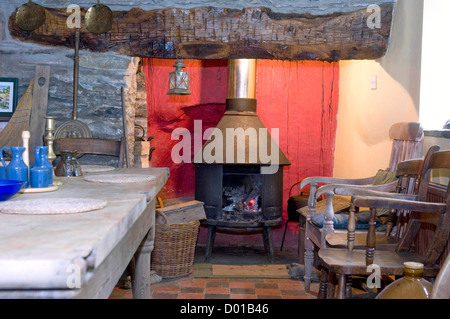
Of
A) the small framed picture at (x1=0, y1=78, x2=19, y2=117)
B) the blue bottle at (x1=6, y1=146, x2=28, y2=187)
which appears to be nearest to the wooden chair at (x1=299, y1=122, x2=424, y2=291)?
the blue bottle at (x1=6, y1=146, x2=28, y2=187)

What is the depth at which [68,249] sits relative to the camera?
3.17ft

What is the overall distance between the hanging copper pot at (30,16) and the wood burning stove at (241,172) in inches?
66.1

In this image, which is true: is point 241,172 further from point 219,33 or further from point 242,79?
point 219,33

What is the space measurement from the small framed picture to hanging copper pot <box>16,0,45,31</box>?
414 mm

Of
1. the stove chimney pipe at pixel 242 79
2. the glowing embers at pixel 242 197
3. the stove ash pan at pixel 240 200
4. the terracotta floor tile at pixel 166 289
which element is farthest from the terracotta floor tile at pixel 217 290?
the stove chimney pipe at pixel 242 79

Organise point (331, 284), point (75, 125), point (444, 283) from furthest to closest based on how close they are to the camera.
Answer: point (75, 125) < point (331, 284) < point (444, 283)

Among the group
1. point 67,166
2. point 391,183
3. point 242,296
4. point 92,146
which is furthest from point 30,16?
point 391,183

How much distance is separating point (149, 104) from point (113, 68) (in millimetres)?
1329

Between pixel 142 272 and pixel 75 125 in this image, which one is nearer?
pixel 142 272

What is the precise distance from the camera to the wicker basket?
12.5 ft

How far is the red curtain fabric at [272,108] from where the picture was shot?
16.8ft

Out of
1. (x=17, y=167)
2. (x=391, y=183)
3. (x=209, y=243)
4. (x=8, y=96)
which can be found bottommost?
(x=209, y=243)

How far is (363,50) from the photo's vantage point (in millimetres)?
3801

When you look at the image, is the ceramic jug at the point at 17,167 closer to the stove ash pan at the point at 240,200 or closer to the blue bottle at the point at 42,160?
the blue bottle at the point at 42,160
